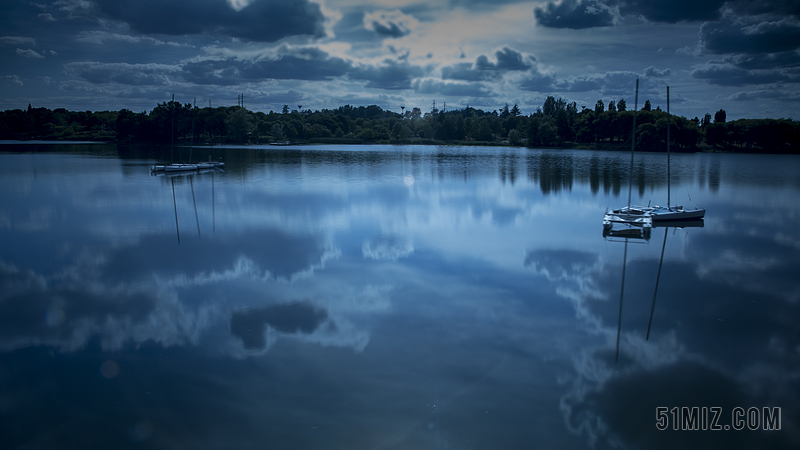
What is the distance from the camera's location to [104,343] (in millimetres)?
10750

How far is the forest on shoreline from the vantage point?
10700 cm

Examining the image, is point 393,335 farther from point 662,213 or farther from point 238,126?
point 238,126

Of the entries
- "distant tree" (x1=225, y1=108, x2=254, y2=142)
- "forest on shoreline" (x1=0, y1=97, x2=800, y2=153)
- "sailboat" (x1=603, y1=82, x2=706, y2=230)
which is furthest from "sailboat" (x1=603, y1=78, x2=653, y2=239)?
"distant tree" (x1=225, y1=108, x2=254, y2=142)

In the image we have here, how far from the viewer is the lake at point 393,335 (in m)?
7.89

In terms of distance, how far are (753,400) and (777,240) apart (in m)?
17.6

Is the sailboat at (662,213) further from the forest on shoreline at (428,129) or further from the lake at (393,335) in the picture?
the forest on shoreline at (428,129)

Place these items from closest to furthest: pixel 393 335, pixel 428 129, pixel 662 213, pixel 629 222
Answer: pixel 393 335
pixel 629 222
pixel 662 213
pixel 428 129

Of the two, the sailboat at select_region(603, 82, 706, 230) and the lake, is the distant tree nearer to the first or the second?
the lake

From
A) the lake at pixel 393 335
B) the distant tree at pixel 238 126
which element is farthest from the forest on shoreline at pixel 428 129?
the lake at pixel 393 335

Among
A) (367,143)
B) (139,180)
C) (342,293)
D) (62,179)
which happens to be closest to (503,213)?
(342,293)

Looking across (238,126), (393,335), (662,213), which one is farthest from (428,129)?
(393,335)

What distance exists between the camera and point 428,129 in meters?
154

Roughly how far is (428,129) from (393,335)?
147 metres

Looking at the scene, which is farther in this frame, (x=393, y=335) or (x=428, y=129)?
(x=428, y=129)
